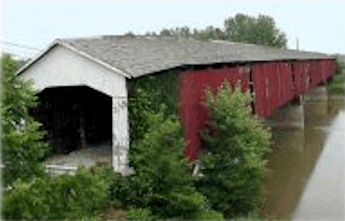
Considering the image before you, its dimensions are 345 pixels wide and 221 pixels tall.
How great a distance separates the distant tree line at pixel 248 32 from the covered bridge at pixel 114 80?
6466cm

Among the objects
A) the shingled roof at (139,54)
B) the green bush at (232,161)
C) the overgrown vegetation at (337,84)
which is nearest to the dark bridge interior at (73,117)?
the shingled roof at (139,54)

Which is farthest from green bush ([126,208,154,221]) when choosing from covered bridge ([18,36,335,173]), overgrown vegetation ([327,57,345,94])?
overgrown vegetation ([327,57,345,94])

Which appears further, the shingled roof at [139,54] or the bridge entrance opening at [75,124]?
the bridge entrance opening at [75,124]

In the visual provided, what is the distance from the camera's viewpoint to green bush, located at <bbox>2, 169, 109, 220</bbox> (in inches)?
416

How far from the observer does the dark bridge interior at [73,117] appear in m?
21.8

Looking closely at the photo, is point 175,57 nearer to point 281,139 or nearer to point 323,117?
point 281,139

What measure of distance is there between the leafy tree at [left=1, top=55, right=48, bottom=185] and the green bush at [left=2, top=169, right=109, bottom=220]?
683 mm

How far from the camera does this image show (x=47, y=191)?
11156 millimetres

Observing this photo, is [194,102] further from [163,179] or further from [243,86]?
[243,86]

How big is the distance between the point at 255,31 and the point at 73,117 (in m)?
74.9

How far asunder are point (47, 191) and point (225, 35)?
3629 inches

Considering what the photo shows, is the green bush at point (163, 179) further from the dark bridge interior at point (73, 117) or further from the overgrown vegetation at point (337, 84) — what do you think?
the overgrown vegetation at point (337, 84)

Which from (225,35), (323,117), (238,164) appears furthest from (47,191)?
(225,35)

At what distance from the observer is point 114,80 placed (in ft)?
59.7
